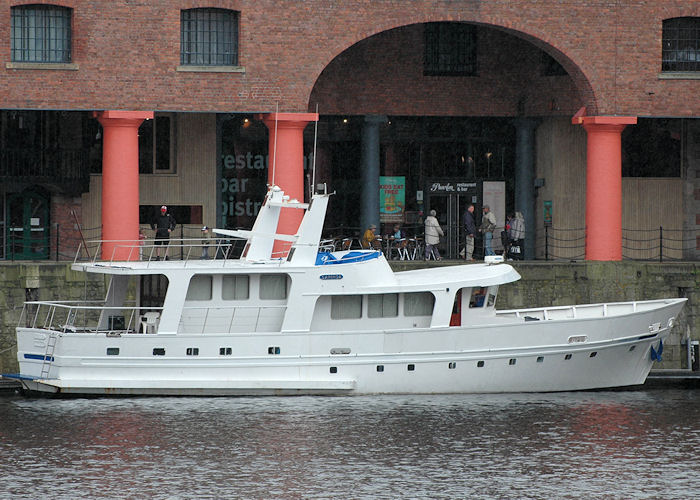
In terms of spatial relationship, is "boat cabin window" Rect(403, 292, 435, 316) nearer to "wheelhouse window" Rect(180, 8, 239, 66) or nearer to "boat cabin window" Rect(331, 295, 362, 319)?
"boat cabin window" Rect(331, 295, 362, 319)

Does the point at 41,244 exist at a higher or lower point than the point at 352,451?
higher

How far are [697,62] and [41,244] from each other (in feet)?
57.9

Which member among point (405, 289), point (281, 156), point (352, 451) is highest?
point (281, 156)

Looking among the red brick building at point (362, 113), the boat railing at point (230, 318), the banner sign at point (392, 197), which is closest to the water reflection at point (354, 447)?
the boat railing at point (230, 318)

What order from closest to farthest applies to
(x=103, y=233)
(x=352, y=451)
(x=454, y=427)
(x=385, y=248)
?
(x=352, y=451) → (x=454, y=427) → (x=103, y=233) → (x=385, y=248)

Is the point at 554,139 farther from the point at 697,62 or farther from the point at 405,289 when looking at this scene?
the point at 405,289

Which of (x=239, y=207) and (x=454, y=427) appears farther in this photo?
(x=239, y=207)

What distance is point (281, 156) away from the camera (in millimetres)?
39938

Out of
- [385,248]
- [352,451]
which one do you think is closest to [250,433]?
[352,451]

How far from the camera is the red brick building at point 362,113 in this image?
129ft

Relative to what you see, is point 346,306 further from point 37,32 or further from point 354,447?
point 37,32

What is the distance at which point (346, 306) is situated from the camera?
112 ft

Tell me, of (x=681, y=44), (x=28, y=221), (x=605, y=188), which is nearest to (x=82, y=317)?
(x=28, y=221)

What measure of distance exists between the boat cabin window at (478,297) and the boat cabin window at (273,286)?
3.98 meters
